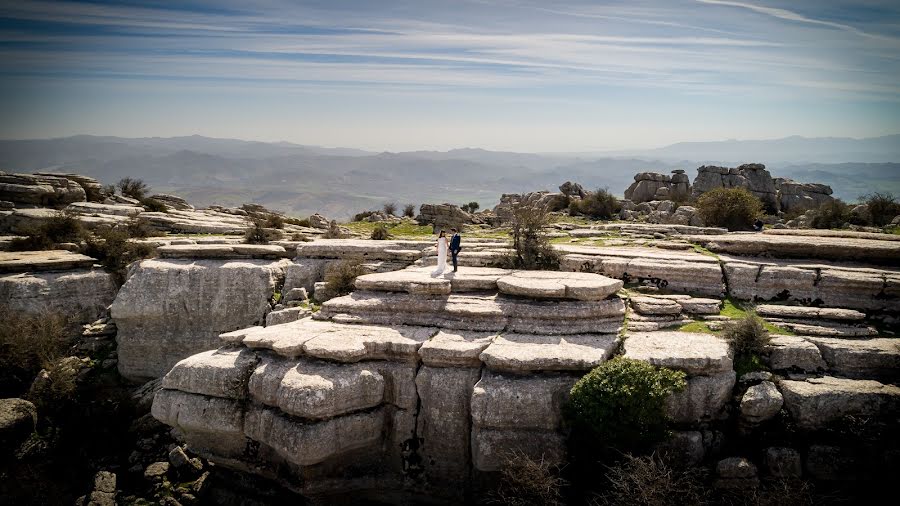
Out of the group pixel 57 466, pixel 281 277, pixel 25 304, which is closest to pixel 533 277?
pixel 281 277

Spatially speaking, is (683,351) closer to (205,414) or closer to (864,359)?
(864,359)

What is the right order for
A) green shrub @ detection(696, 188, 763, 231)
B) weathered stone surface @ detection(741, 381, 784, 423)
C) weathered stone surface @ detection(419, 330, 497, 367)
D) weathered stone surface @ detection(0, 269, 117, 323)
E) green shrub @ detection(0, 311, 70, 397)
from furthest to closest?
green shrub @ detection(696, 188, 763, 231) < weathered stone surface @ detection(0, 269, 117, 323) < green shrub @ detection(0, 311, 70, 397) < weathered stone surface @ detection(419, 330, 497, 367) < weathered stone surface @ detection(741, 381, 784, 423)

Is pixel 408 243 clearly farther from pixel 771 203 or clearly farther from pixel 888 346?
pixel 771 203

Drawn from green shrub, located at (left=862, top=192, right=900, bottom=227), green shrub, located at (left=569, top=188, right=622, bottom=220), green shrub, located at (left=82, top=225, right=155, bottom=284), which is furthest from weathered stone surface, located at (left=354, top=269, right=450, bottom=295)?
green shrub, located at (left=862, top=192, right=900, bottom=227)

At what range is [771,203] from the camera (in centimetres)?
4600

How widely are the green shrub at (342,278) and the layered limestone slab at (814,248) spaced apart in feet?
45.9

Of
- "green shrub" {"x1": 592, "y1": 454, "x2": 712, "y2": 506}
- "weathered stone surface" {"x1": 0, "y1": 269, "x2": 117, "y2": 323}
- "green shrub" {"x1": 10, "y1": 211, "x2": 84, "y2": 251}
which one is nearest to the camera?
"green shrub" {"x1": 592, "y1": 454, "x2": 712, "y2": 506}

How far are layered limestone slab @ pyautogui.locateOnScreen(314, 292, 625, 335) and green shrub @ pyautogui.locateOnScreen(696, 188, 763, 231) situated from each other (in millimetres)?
18019

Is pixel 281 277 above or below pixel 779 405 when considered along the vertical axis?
above

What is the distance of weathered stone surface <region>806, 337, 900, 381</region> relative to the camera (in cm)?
1334

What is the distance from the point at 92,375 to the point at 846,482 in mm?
25383

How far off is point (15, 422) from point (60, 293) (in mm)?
6090

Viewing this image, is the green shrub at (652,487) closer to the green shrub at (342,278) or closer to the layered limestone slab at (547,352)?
the layered limestone slab at (547,352)

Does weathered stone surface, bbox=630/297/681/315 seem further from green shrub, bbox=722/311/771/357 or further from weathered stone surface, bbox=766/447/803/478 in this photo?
weathered stone surface, bbox=766/447/803/478
